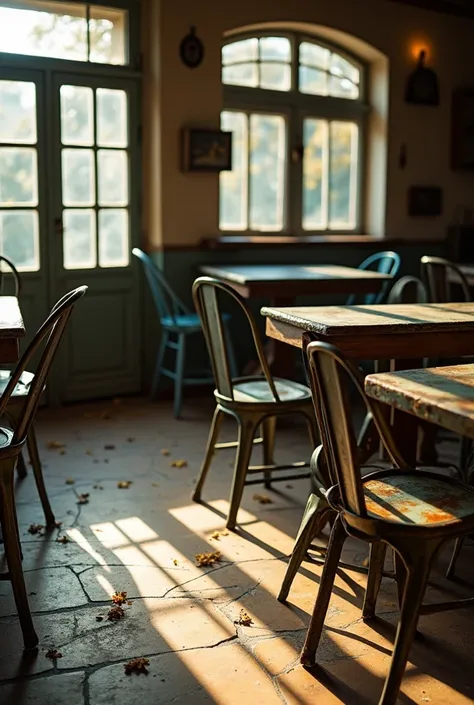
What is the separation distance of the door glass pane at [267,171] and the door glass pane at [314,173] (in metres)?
0.20

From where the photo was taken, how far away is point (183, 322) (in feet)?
15.9

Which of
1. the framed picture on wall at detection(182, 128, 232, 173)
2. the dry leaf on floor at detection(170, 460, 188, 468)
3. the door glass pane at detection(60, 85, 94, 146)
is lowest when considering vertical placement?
the dry leaf on floor at detection(170, 460, 188, 468)

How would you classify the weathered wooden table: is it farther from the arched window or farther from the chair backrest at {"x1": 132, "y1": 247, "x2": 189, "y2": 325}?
the arched window

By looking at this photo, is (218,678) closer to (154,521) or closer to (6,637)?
(6,637)

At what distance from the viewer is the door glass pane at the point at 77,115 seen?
191 inches

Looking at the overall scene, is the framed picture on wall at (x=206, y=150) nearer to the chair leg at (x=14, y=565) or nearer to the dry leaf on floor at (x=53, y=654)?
the chair leg at (x=14, y=565)

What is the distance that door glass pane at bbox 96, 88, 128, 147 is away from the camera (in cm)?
500

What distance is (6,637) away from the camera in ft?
7.52

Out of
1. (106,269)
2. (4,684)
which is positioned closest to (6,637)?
(4,684)

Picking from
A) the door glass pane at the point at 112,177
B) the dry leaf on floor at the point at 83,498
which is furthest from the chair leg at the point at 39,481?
the door glass pane at the point at 112,177

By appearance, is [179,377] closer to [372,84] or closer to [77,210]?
[77,210]

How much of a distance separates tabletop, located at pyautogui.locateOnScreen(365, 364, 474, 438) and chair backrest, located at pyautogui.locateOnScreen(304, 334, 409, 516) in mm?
59

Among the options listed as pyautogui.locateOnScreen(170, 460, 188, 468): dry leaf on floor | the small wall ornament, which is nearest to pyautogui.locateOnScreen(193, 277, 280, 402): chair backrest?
pyautogui.locateOnScreen(170, 460, 188, 468): dry leaf on floor

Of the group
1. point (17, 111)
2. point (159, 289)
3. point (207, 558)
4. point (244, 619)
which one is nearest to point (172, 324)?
point (159, 289)
